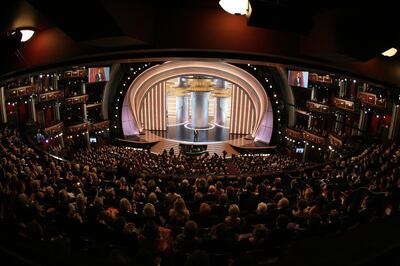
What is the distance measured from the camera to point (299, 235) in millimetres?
4895

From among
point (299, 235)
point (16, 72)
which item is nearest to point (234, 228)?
point (299, 235)

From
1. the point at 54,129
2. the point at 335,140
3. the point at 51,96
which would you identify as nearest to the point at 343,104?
the point at 335,140

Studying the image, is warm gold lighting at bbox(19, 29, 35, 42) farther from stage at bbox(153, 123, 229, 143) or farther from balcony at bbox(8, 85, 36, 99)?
stage at bbox(153, 123, 229, 143)

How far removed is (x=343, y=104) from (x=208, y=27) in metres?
26.4

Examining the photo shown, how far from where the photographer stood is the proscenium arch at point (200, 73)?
34844 millimetres

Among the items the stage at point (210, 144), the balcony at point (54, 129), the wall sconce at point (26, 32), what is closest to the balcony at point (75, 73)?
the balcony at point (54, 129)

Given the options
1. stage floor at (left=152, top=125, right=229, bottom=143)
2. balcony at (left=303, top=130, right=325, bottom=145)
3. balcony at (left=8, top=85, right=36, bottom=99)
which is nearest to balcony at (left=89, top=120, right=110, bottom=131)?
stage floor at (left=152, top=125, right=229, bottom=143)

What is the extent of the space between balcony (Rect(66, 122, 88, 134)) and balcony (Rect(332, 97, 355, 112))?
23.2 m

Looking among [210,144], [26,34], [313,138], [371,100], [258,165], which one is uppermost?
[26,34]

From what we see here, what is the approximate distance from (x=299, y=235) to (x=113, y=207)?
12.1ft

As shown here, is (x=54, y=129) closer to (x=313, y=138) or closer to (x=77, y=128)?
(x=77, y=128)

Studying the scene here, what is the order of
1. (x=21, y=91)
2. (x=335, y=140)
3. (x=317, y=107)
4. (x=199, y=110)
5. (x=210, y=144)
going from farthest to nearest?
(x=199, y=110)
(x=210, y=144)
(x=317, y=107)
(x=335, y=140)
(x=21, y=91)

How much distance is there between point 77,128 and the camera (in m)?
33.2

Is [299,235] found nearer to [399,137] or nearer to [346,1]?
[346,1]
